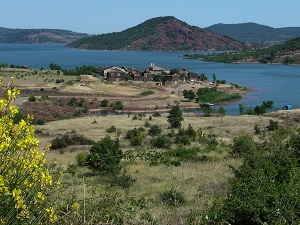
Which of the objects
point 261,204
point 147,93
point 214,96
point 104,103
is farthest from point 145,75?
point 261,204

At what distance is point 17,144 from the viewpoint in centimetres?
277

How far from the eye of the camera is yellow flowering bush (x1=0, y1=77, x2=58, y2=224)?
109 inches

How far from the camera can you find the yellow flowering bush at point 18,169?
2781 millimetres

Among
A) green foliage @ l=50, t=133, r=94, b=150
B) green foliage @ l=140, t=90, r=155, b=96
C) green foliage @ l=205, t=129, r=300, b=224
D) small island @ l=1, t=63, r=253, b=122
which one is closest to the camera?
green foliage @ l=205, t=129, r=300, b=224

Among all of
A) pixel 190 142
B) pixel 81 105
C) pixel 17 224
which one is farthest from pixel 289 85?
pixel 17 224

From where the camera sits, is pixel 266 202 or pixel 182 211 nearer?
pixel 266 202

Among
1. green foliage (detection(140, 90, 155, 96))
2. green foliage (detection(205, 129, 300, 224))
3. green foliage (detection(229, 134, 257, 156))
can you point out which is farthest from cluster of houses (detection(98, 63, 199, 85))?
green foliage (detection(205, 129, 300, 224))

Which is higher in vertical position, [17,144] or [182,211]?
[17,144]

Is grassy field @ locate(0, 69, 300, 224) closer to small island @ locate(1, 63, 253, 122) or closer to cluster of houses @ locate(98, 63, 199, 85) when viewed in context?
small island @ locate(1, 63, 253, 122)

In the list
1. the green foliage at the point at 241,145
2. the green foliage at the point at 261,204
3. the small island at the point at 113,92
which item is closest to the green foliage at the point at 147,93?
the small island at the point at 113,92

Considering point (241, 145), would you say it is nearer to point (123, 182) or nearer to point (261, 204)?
point (123, 182)

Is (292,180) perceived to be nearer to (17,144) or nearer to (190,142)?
(17,144)

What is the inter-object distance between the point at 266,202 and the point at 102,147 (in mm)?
10828

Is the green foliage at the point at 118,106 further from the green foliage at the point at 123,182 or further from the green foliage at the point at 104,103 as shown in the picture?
the green foliage at the point at 123,182
